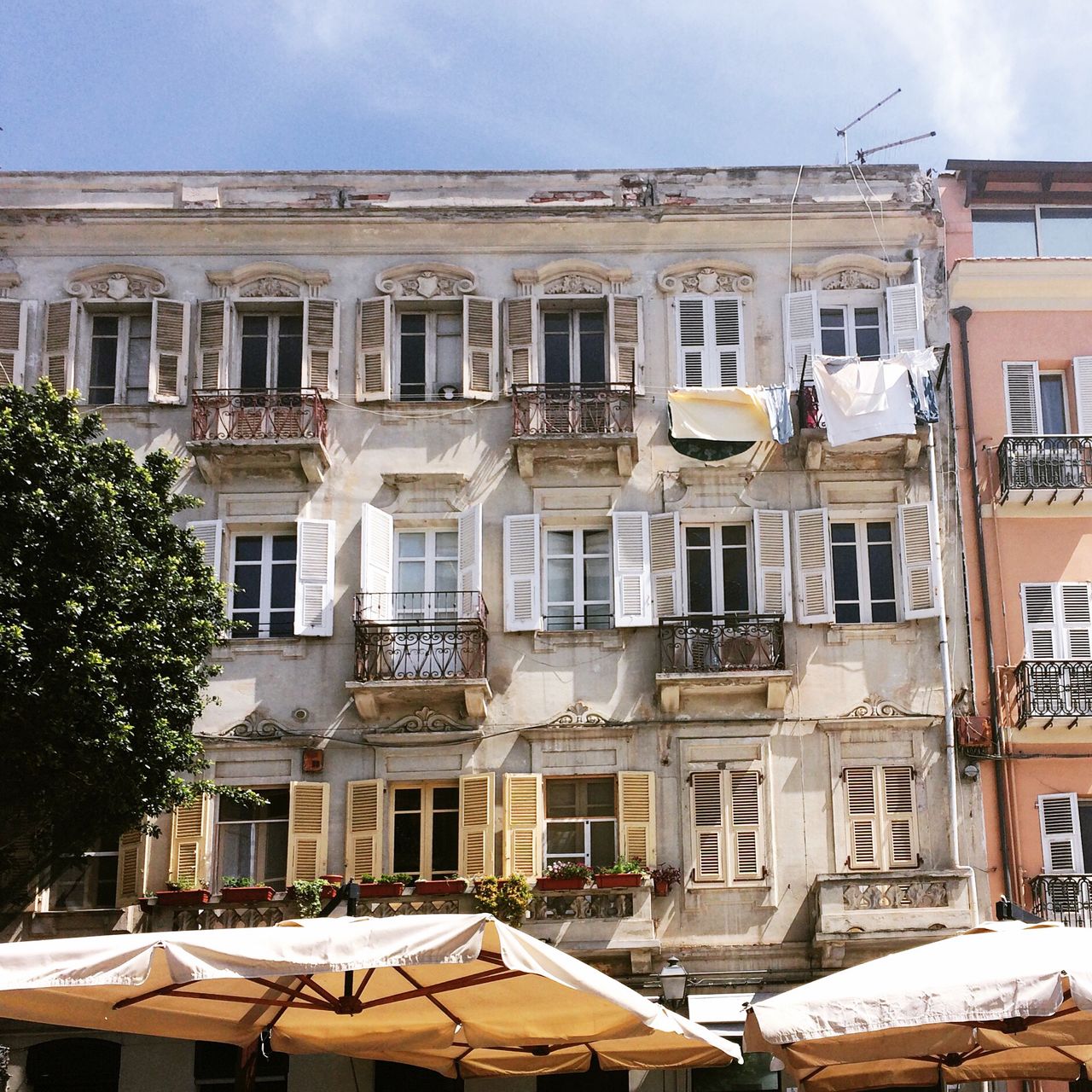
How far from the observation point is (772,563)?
816 inches

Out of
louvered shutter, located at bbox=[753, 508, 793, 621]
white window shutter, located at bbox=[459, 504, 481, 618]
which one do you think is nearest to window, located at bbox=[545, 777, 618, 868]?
white window shutter, located at bbox=[459, 504, 481, 618]

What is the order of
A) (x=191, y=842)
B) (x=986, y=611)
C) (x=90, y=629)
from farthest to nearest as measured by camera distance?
(x=986, y=611)
(x=191, y=842)
(x=90, y=629)

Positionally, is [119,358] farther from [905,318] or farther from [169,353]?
[905,318]

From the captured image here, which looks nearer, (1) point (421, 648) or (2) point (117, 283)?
(1) point (421, 648)

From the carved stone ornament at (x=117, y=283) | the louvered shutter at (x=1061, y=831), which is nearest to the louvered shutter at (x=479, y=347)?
the carved stone ornament at (x=117, y=283)

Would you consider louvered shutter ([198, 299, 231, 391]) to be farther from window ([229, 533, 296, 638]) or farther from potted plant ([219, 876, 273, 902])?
potted plant ([219, 876, 273, 902])

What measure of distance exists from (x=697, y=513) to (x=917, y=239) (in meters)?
5.30

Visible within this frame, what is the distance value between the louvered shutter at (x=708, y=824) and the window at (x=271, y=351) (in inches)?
315

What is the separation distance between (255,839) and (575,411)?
7.26 meters

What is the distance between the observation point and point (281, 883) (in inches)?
785

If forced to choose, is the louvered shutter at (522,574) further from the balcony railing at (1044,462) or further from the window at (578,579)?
the balcony railing at (1044,462)

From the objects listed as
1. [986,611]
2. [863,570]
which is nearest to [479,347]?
[863,570]

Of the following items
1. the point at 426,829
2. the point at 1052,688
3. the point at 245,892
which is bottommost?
the point at 245,892

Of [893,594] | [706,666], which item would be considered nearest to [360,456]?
[706,666]
